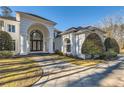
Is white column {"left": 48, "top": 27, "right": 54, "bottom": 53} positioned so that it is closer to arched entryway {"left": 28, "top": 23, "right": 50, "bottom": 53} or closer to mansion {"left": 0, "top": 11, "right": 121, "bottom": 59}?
mansion {"left": 0, "top": 11, "right": 121, "bottom": 59}

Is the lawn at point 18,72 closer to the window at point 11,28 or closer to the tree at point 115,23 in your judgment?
the window at point 11,28

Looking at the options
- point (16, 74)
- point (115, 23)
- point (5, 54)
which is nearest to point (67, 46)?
point (115, 23)

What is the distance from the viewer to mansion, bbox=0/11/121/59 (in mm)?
7654

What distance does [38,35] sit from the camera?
10.8 metres

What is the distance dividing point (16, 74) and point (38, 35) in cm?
505

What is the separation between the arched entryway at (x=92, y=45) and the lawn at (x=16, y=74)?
182 inches

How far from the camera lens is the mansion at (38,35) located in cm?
765

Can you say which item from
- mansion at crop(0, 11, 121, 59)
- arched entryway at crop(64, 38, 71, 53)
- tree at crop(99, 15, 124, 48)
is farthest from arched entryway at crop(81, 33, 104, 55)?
tree at crop(99, 15, 124, 48)

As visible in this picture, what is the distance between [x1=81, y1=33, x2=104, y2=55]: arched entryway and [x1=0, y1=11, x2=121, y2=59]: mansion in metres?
0.13

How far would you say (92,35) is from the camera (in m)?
11.0

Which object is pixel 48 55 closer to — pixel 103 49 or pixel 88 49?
pixel 88 49

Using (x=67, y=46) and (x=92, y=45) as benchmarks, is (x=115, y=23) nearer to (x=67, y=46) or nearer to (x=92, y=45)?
(x=92, y=45)

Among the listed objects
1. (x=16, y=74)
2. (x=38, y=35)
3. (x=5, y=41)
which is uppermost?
(x=38, y=35)
